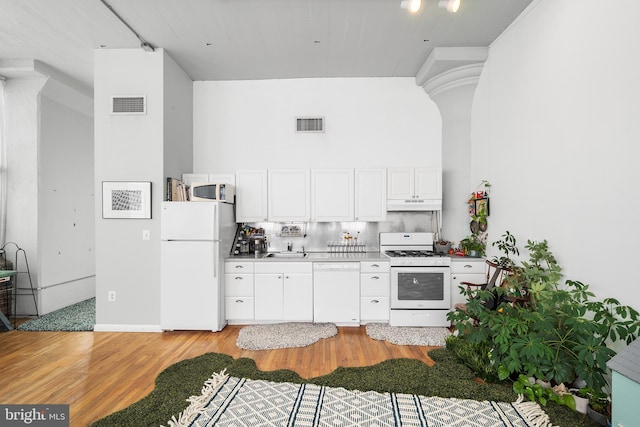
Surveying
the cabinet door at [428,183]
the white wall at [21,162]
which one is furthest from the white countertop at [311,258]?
the white wall at [21,162]

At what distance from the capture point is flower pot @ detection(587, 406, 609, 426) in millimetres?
1967

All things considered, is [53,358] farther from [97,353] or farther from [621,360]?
[621,360]

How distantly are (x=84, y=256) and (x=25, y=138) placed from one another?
6.42 feet

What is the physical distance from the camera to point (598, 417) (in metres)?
2.00

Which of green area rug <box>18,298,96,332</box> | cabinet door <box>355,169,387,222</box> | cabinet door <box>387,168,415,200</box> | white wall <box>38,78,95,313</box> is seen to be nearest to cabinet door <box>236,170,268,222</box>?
cabinet door <box>355,169,387,222</box>

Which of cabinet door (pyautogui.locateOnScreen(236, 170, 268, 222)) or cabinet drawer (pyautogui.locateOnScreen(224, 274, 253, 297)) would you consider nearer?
cabinet drawer (pyautogui.locateOnScreen(224, 274, 253, 297))

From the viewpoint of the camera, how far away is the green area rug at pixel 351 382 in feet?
6.93

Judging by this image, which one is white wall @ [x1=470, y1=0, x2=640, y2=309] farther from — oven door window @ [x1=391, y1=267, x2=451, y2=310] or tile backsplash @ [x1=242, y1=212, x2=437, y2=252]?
tile backsplash @ [x1=242, y1=212, x2=437, y2=252]

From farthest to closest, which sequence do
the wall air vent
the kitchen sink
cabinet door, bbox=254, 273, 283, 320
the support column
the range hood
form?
the kitchen sink, the range hood, the support column, cabinet door, bbox=254, 273, 283, 320, the wall air vent

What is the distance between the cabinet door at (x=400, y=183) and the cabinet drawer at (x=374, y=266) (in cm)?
92

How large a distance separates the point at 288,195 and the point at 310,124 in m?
1.18

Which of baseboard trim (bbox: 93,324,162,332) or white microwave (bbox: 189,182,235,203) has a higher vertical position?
white microwave (bbox: 189,182,235,203)

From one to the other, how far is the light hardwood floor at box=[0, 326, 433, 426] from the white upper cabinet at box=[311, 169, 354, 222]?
150cm

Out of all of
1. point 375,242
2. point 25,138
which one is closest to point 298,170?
point 375,242
